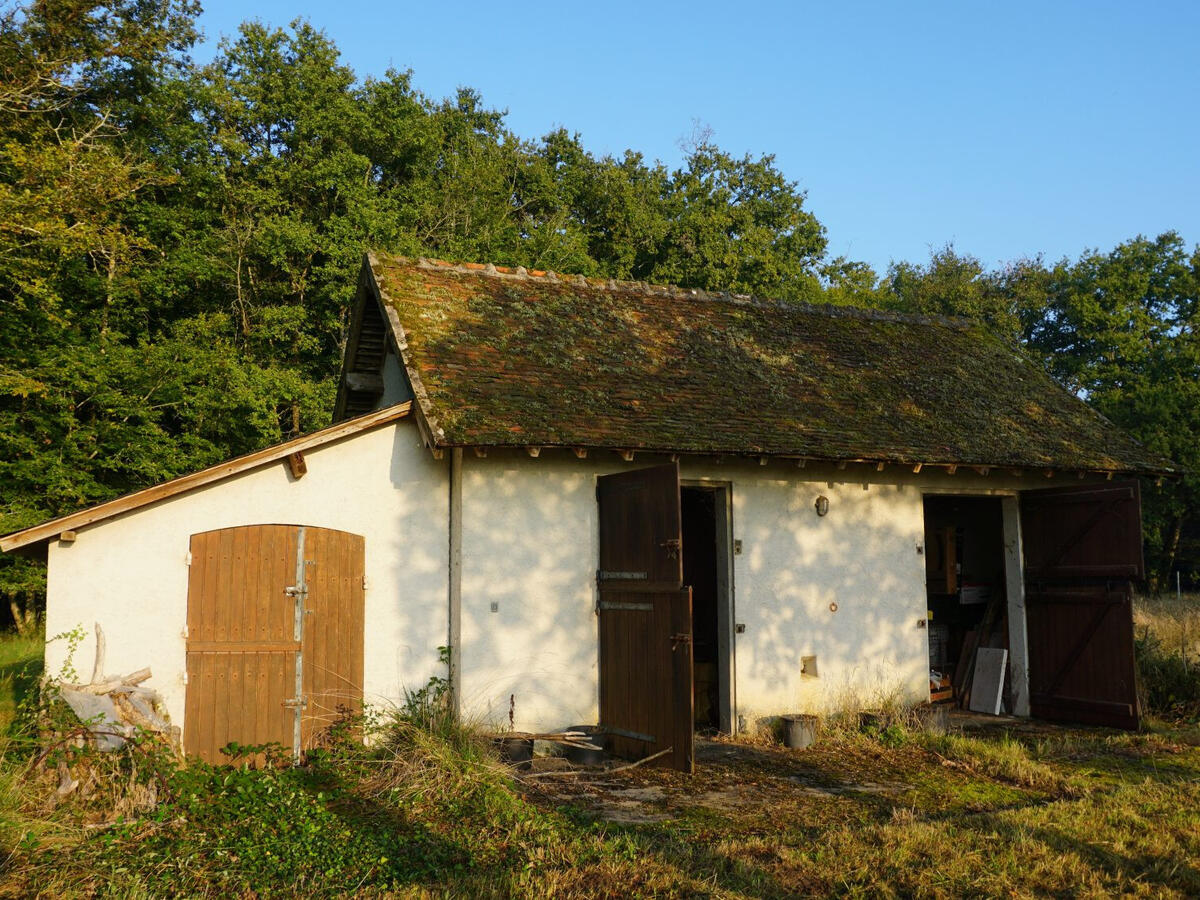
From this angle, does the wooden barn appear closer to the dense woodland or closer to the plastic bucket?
the plastic bucket

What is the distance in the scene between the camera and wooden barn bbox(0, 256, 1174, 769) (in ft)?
26.6

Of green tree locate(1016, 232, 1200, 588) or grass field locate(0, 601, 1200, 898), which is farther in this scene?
green tree locate(1016, 232, 1200, 588)

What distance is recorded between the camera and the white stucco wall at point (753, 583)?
360 inches

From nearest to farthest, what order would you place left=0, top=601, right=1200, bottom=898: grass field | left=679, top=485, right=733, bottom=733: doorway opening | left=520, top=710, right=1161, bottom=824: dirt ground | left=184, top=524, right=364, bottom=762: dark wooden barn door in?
left=0, top=601, right=1200, bottom=898: grass field
left=520, top=710, right=1161, bottom=824: dirt ground
left=184, top=524, right=364, bottom=762: dark wooden barn door
left=679, top=485, right=733, bottom=733: doorway opening

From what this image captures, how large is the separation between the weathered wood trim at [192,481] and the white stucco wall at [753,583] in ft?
3.63

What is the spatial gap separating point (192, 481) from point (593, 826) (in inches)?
168

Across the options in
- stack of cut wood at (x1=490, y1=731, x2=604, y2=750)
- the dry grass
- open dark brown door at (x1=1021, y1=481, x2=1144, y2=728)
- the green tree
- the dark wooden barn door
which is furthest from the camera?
the green tree

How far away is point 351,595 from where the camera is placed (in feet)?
28.3

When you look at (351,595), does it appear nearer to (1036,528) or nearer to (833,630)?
(833,630)

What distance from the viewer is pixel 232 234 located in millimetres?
21094

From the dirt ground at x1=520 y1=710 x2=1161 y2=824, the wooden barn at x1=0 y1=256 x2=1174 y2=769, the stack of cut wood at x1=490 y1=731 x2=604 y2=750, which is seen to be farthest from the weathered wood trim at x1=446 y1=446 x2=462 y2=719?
the dirt ground at x1=520 y1=710 x2=1161 y2=824

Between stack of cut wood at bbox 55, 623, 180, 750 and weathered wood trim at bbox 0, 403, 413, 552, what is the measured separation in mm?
887

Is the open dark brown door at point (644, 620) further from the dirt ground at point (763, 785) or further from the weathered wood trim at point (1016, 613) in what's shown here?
the weathered wood trim at point (1016, 613)

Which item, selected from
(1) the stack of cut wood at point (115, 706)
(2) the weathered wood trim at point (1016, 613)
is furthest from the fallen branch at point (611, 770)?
(2) the weathered wood trim at point (1016, 613)
